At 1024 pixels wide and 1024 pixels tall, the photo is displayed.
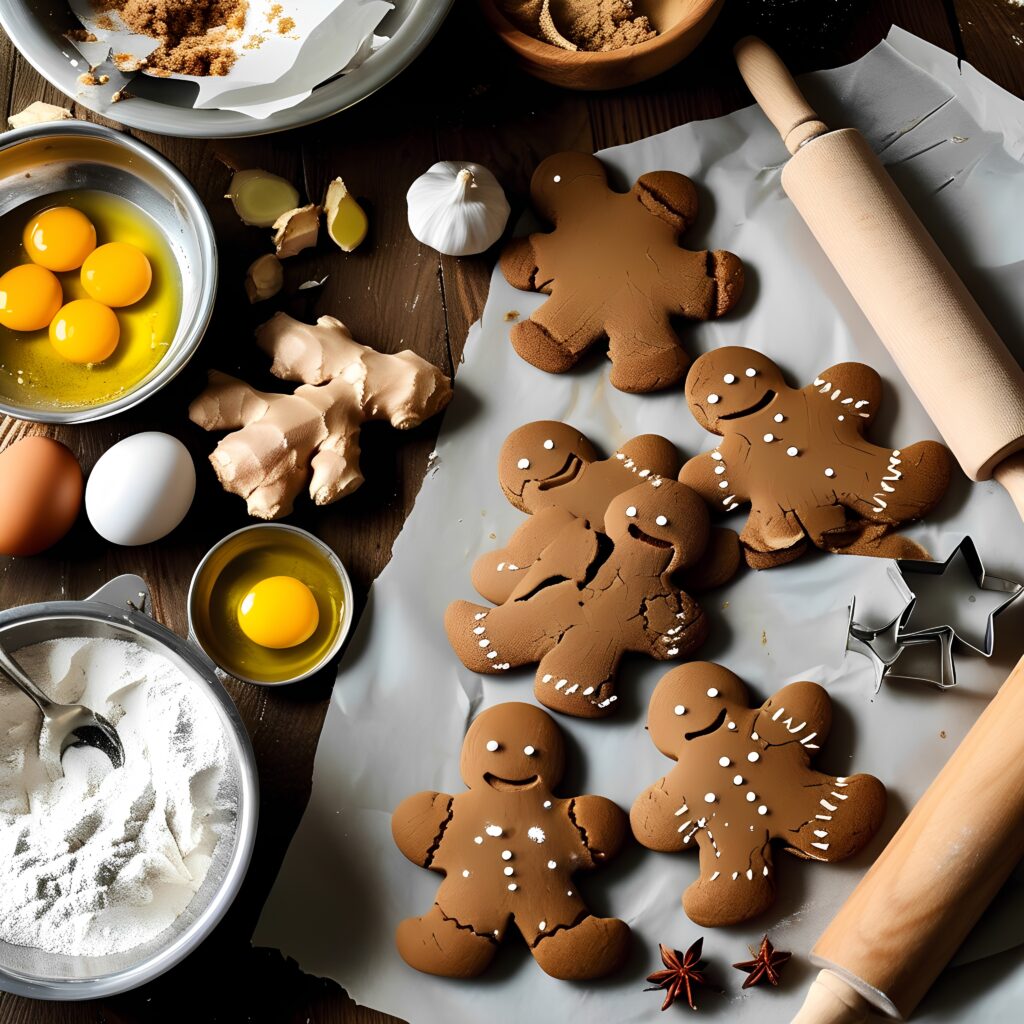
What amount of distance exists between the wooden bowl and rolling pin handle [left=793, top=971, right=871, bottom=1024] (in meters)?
1.16

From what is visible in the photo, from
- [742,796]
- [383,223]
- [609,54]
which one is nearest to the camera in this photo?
[742,796]

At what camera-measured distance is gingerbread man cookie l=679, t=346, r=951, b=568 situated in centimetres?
136

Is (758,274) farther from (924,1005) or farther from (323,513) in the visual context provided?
(924,1005)

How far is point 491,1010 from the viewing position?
1.29 meters

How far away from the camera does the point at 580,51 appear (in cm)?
141

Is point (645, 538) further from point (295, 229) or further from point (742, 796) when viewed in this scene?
point (295, 229)

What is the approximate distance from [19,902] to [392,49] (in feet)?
3.74

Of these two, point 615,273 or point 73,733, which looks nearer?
point 73,733

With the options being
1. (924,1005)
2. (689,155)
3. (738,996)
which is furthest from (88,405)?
(924,1005)

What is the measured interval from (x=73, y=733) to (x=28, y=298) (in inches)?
22.6

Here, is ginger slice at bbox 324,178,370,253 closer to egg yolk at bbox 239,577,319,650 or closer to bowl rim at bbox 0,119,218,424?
bowl rim at bbox 0,119,218,424

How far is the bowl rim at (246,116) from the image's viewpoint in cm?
133

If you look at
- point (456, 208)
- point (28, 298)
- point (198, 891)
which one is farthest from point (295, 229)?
point (198, 891)

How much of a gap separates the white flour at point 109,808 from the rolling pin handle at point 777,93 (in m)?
1.06
